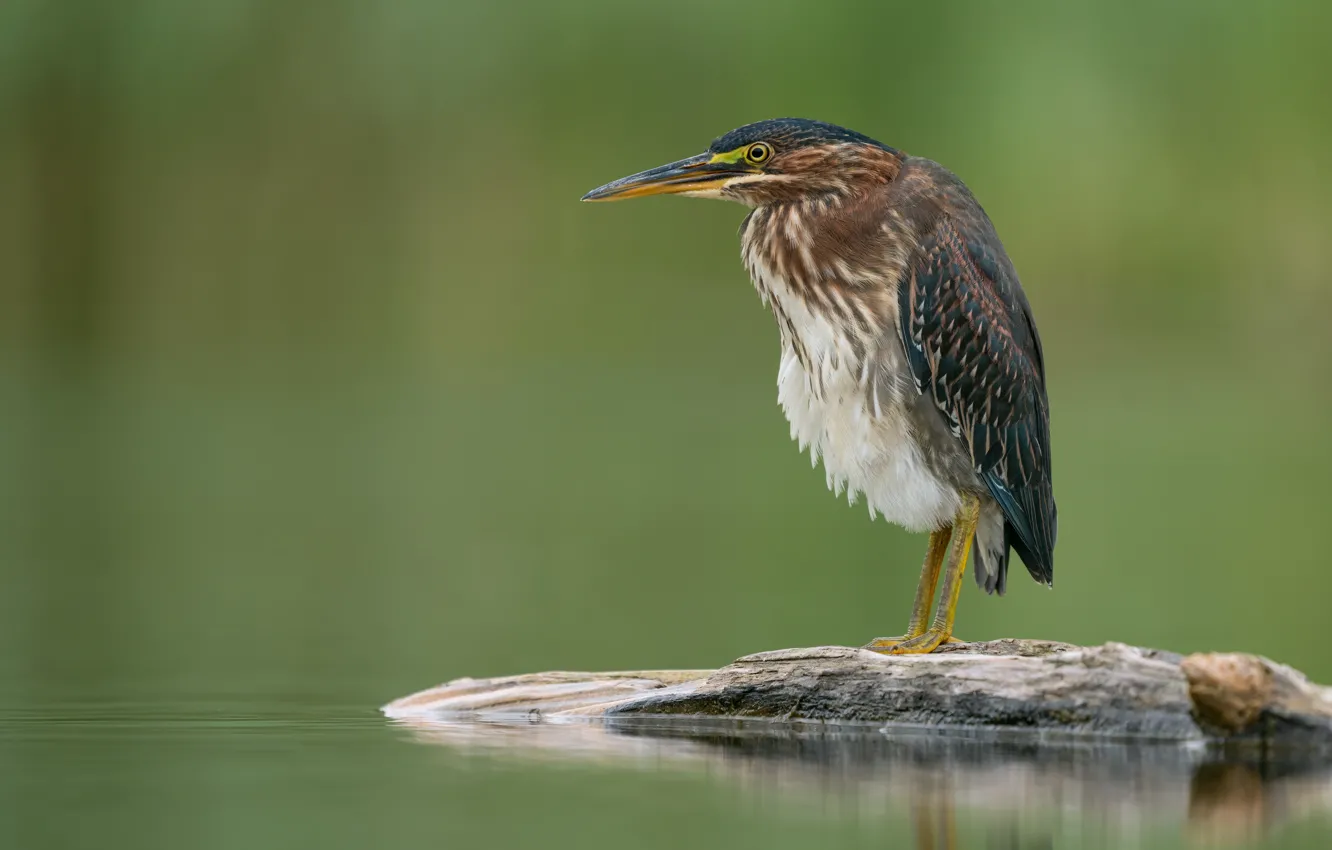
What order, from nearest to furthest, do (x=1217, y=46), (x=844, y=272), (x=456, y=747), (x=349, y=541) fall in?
(x=456, y=747) → (x=844, y=272) → (x=349, y=541) → (x=1217, y=46)

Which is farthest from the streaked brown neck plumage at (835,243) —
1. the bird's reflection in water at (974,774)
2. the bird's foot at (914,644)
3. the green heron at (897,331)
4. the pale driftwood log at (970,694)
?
the bird's reflection in water at (974,774)

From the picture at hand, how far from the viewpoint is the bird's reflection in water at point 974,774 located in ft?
17.8

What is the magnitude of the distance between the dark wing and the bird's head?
16.7 inches

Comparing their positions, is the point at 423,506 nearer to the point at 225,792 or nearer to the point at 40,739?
the point at 40,739

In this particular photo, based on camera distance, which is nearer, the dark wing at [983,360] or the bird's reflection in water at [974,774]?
the bird's reflection in water at [974,774]

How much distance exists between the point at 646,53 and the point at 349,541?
86.3 ft

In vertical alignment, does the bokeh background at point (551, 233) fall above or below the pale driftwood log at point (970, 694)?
above

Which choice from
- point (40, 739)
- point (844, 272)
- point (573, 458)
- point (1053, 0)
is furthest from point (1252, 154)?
point (40, 739)

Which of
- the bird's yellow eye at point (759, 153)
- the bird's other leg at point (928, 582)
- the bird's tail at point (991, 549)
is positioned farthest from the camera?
the bird's tail at point (991, 549)

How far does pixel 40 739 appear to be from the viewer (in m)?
7.01

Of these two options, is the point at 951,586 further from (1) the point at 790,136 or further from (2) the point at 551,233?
(2) the point at 551,233

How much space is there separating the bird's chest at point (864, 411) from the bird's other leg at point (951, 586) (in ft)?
0.21

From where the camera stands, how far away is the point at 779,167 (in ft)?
26.6

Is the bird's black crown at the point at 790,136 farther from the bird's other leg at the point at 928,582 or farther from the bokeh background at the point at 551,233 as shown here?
the bokeh background at the point at 551,233
